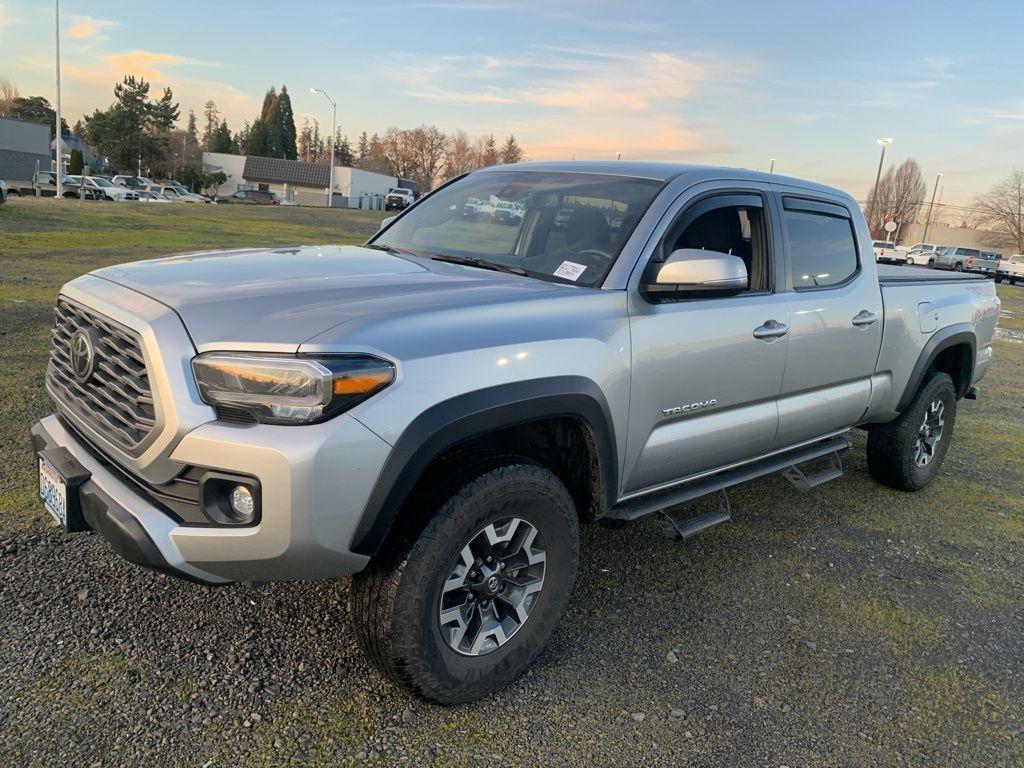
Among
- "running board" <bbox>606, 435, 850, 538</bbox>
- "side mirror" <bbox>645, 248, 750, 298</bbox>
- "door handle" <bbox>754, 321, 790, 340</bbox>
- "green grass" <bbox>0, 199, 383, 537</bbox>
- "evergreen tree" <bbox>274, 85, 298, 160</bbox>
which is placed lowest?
"green grass" <bbox>0, 199, 383, 537</bbox>

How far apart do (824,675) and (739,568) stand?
0.92 m

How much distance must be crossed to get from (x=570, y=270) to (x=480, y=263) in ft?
1.49

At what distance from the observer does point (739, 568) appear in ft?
13.1

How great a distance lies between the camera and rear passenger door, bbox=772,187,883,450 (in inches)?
154

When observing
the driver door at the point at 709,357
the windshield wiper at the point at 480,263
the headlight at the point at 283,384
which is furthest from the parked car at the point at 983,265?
the headlight at the point at 283,384

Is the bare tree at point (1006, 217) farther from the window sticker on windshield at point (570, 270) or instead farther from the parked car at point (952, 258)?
the window sticker on windshield at point (570, 270)

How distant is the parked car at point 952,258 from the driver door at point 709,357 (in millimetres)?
46022

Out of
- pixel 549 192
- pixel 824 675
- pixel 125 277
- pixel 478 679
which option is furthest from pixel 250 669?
pixel 549 192

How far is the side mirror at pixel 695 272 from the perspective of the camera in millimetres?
3084

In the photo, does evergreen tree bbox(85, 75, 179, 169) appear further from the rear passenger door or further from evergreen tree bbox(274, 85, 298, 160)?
the rear passenger door

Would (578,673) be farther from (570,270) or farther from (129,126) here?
(129,126)

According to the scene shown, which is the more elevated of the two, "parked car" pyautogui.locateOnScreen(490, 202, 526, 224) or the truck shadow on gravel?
"parked car" pyautogui.locateOnScreen(490, 202, 526, 224)

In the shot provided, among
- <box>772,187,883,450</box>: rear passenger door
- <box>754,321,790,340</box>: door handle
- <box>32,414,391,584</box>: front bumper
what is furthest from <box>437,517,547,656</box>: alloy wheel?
<box>772,187,883,450</box>: rear passenger door

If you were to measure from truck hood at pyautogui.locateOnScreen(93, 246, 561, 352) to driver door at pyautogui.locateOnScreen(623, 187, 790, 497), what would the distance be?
50 centimetres
